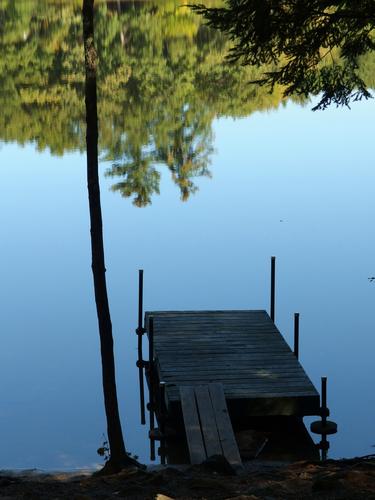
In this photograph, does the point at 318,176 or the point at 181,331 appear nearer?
the point at 181,331

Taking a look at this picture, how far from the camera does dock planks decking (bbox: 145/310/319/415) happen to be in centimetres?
1694

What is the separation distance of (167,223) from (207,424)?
1748cm

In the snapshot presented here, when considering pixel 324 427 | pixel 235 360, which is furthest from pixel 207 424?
pixel 235 360

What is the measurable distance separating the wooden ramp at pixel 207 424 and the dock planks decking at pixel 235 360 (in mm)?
274

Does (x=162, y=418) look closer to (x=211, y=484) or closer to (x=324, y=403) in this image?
(x=324, y=403)

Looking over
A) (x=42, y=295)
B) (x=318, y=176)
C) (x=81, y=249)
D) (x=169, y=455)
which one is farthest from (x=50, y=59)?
(x=169, y=455)

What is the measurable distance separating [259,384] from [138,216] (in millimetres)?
17217

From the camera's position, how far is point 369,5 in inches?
577

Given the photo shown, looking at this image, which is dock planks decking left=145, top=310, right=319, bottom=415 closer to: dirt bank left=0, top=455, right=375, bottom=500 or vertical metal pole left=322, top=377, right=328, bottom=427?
vertical metal pole left=322, top=377, right=328, bottom=427

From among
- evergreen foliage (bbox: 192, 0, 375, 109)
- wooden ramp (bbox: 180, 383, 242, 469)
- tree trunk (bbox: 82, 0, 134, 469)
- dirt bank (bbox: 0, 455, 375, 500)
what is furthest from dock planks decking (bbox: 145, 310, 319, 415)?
evergreen foliage (bbox: 192, 0, 375, 109)

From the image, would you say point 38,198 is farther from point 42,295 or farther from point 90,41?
point 90,41

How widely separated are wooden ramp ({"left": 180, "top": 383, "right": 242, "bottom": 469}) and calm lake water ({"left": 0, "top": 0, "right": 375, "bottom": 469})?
1.29 metres

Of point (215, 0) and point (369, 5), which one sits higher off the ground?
point (215, 0)

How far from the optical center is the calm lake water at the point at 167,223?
19.2 m
